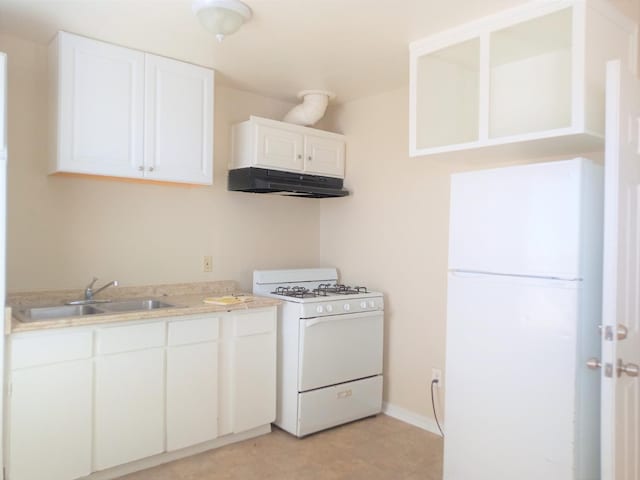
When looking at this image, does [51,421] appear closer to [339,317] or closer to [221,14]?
[339,317]

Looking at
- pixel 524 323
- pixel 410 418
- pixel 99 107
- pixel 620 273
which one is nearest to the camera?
pixel 620 273

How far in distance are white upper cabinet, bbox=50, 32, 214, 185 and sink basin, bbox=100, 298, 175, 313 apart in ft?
2.52

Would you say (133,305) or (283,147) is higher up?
(283,147)

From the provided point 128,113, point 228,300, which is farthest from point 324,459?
point 128,113

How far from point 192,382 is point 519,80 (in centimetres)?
238

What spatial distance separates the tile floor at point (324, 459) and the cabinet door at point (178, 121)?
167 cm

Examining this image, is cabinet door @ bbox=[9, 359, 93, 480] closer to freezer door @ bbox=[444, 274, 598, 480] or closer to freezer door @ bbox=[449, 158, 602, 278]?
freezer door @ bbox=[444, 274, 598, 480]

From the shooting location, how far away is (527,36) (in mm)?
2387

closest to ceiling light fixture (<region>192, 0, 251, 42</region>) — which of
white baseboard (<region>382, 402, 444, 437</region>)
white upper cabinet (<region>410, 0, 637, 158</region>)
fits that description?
white upper cabinet (<region>410, 0, 637, 158</region>)

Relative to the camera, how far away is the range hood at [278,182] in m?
3.40

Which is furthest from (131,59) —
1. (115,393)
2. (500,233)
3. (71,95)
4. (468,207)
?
(500,233)

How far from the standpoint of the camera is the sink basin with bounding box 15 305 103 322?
104 inches

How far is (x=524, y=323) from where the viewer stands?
2.14 metres

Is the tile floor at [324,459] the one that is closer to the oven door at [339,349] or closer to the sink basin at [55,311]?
the oven door at [339,349]
